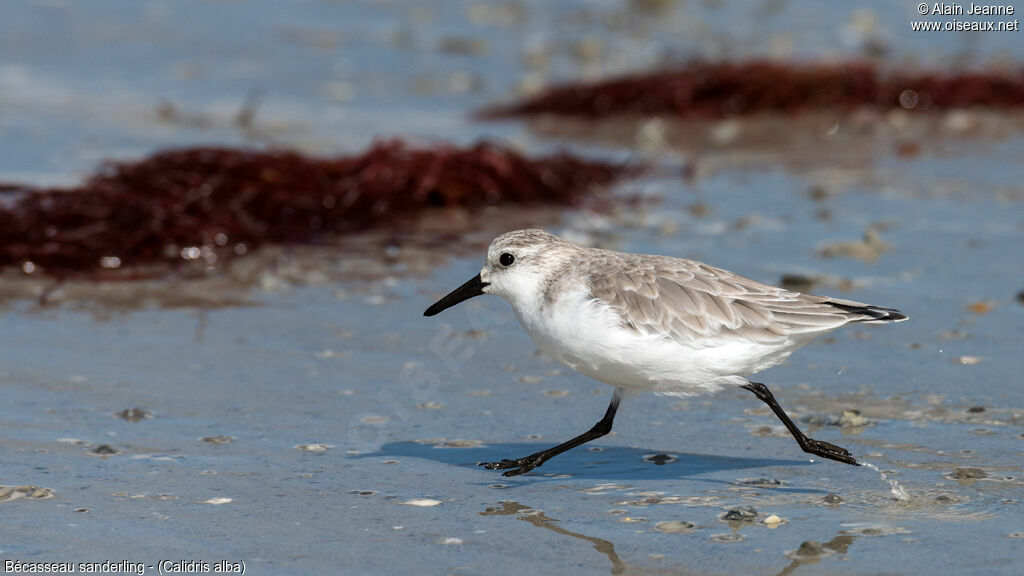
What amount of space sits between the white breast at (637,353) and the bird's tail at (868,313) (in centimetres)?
22

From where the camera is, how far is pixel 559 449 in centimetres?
553

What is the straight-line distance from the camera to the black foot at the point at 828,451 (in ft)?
17.2

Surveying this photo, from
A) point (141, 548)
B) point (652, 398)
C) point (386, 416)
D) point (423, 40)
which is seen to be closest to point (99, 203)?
point (386, 416)

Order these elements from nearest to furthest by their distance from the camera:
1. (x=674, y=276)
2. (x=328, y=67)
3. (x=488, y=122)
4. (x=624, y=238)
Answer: (x=674, y=276)
(x=624, y=238)
(x=488, y=122)
(x=328, y=67)

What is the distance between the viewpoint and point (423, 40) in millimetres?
16781

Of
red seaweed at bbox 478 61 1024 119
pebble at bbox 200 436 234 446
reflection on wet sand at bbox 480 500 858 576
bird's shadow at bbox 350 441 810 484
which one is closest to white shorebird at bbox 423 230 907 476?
bird's shadow at bbox 350 441 810 484

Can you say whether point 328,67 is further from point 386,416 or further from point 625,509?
point 625,509

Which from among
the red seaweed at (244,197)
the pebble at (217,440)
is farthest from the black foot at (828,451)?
the red seaweed at (244,197)

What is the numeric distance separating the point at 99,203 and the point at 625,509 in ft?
18.9

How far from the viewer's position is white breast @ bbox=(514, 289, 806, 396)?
5172 millimetres

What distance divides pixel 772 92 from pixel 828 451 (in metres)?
8.71

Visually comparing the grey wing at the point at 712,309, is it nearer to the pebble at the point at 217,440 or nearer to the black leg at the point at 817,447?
the black leg at the point at 817,447

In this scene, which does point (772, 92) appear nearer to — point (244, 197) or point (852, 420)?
point (244, 197)

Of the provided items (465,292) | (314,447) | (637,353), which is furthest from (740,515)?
(314,447)
